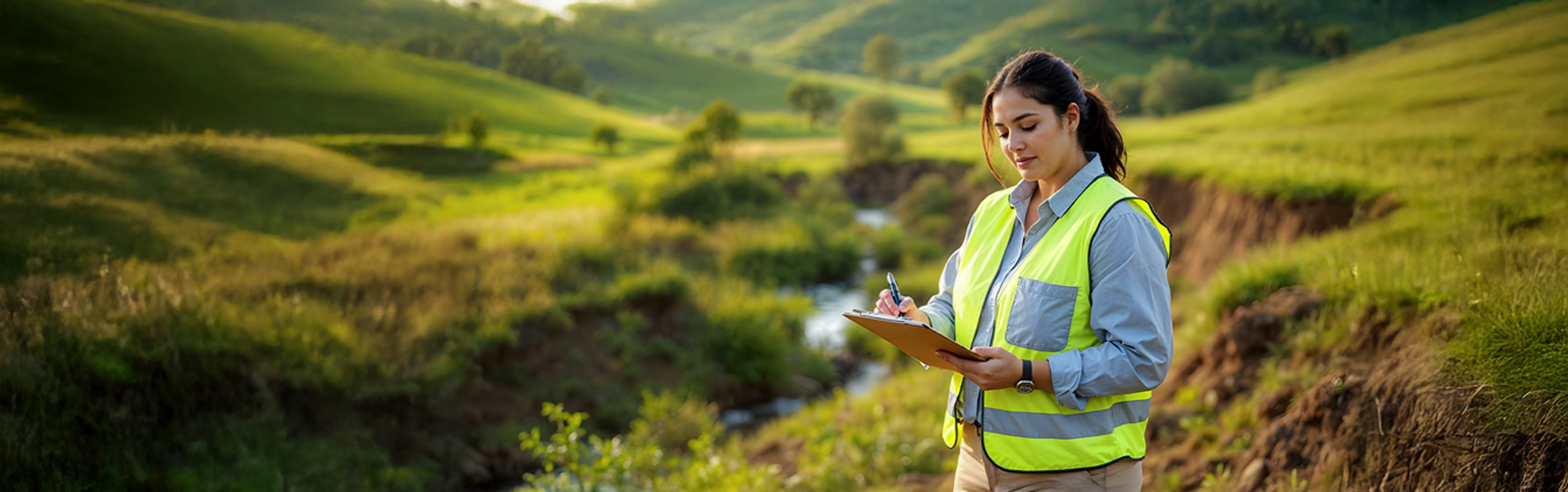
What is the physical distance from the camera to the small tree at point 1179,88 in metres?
29.2

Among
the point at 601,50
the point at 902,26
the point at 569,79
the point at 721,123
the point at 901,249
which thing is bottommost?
the point at 901,249

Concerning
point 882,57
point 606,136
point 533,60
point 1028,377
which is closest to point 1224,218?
point 1028,377

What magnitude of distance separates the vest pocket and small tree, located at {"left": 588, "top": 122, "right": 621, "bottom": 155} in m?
16.6

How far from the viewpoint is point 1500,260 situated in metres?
4.91

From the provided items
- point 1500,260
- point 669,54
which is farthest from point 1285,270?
point 669,54

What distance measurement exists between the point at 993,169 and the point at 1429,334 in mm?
3356

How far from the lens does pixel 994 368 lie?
2188 millimetres

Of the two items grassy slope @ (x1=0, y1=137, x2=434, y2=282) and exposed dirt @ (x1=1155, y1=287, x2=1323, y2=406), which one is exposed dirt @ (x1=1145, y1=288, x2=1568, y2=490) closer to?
exposed dirt @ (x1=1155, y1=287, x2=1323, y2=406)

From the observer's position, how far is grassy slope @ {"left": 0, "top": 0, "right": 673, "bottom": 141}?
6590 millimetres

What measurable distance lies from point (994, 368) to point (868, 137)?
31.6m

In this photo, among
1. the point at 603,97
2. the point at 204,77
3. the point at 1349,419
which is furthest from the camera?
the point at 603,97

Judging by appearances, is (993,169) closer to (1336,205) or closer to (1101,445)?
(1101,445)

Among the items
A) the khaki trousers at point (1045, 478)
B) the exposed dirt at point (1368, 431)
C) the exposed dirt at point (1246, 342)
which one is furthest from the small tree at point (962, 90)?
the khaki trousers at point (1045, 478)

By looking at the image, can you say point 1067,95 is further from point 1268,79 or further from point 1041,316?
point 1268,79
